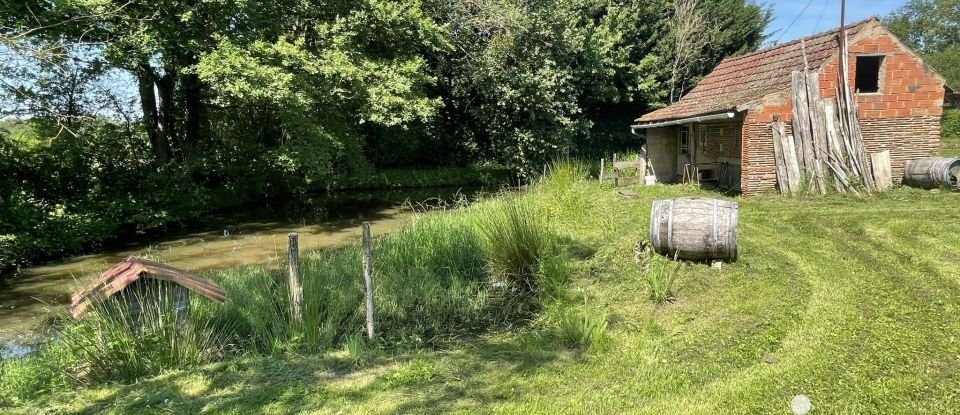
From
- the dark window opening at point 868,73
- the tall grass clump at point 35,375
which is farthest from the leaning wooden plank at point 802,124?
the tall grass clump at point 35,375

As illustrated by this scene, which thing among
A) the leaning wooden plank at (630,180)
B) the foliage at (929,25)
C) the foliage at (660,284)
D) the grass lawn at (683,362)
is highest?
the foliage at (929,25)

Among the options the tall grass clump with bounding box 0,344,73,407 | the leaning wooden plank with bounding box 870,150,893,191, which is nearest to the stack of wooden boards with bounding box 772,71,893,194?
the leaning wooden plank with bounding box 870,150,893,191

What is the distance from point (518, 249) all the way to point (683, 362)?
8.90 feet

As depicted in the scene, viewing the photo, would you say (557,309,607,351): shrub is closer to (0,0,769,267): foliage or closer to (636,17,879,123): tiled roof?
(0,0,769,267): foliage

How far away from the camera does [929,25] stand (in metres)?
47.7

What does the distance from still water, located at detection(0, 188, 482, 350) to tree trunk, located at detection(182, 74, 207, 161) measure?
256 cm

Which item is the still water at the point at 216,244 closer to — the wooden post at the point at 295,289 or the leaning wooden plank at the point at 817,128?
the wooden post at the point at 295,289

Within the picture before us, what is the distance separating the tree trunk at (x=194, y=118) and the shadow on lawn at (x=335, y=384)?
593 inches

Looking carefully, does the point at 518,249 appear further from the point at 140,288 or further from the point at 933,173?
the point at 933,173

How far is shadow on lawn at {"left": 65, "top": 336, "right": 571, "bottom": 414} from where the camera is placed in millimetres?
3711

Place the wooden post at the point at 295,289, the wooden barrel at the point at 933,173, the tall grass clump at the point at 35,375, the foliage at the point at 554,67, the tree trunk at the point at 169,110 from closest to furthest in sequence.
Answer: the tall grass clump at the point at 35,375 < the wooden post at the point at 295,289 < the wooden barrel at the point at 933,173 < the tree trunk at the point at 169,110 < the foliage at the point at 554,67

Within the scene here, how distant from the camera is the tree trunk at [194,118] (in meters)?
17.3

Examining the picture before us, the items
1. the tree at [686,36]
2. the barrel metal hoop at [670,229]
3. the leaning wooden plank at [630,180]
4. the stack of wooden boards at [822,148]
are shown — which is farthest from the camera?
the tree at [686,36]

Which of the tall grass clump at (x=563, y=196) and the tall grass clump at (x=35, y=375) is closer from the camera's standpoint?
the tall grass clump at (x=35, y=375)
